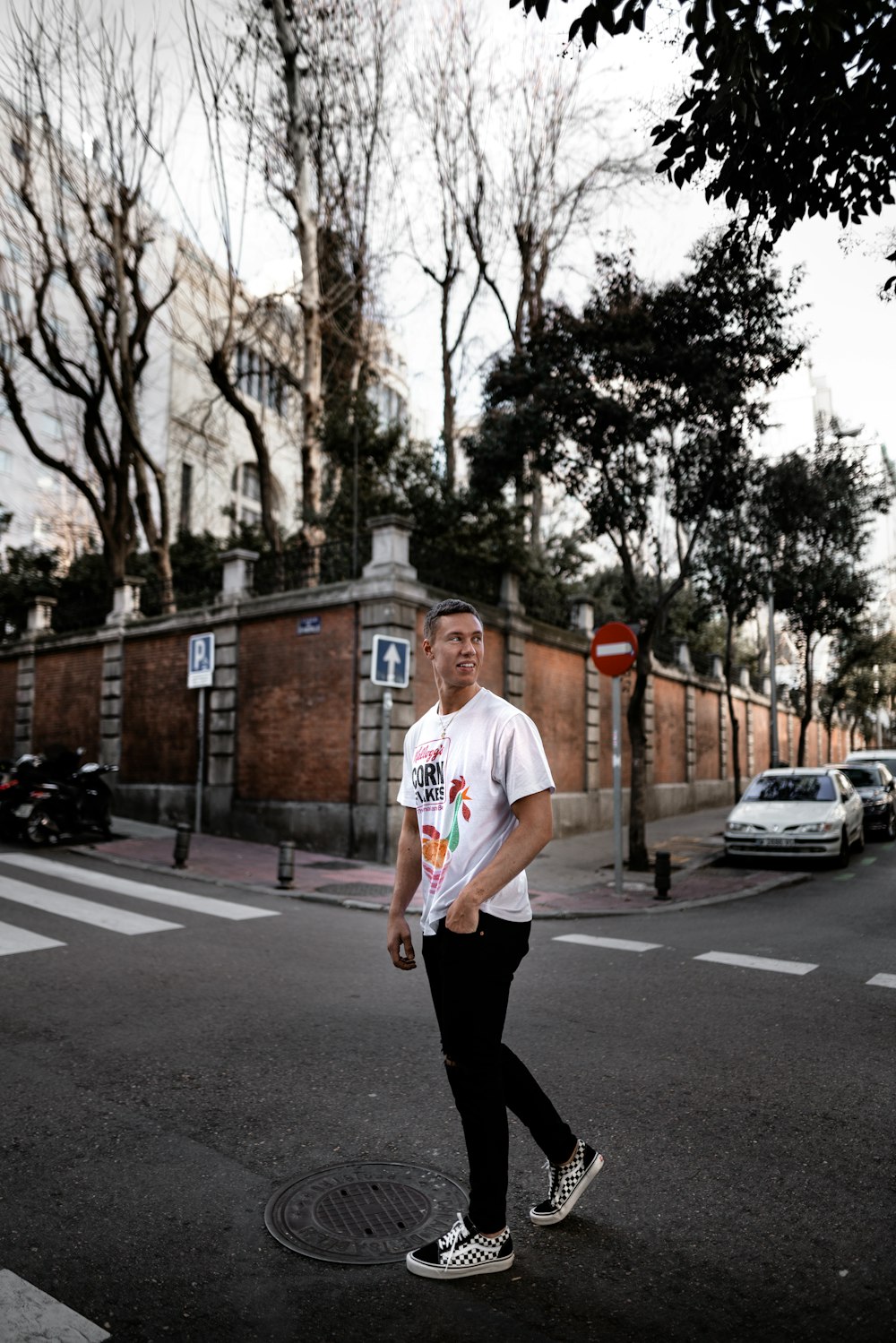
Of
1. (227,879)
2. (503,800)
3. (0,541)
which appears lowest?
(227,879)

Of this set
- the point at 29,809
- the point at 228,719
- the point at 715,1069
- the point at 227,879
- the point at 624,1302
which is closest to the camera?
the point at 624,1302

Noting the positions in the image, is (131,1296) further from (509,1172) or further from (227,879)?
(227,879)

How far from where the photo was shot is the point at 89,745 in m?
19.2

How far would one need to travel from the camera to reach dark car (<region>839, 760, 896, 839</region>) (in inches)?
716

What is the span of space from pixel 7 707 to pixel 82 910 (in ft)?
49.3

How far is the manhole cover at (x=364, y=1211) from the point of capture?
9.11 feet

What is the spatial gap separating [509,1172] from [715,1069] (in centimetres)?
149

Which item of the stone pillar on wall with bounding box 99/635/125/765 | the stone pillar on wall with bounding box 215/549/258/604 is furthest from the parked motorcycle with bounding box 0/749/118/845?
the stone pillar on wall with bounding box 99/635/125/765

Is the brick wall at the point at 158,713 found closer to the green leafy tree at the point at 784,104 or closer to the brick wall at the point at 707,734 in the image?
the green leafy tree at the point at 784,104

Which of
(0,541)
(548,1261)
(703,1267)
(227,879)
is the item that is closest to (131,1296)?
(548,1261)

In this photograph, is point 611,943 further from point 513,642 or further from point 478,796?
point 513,642

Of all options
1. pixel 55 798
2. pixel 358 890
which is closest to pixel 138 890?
pixel 358 890

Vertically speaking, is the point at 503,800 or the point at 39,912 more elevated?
the point at 503,800

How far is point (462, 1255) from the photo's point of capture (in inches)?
103
